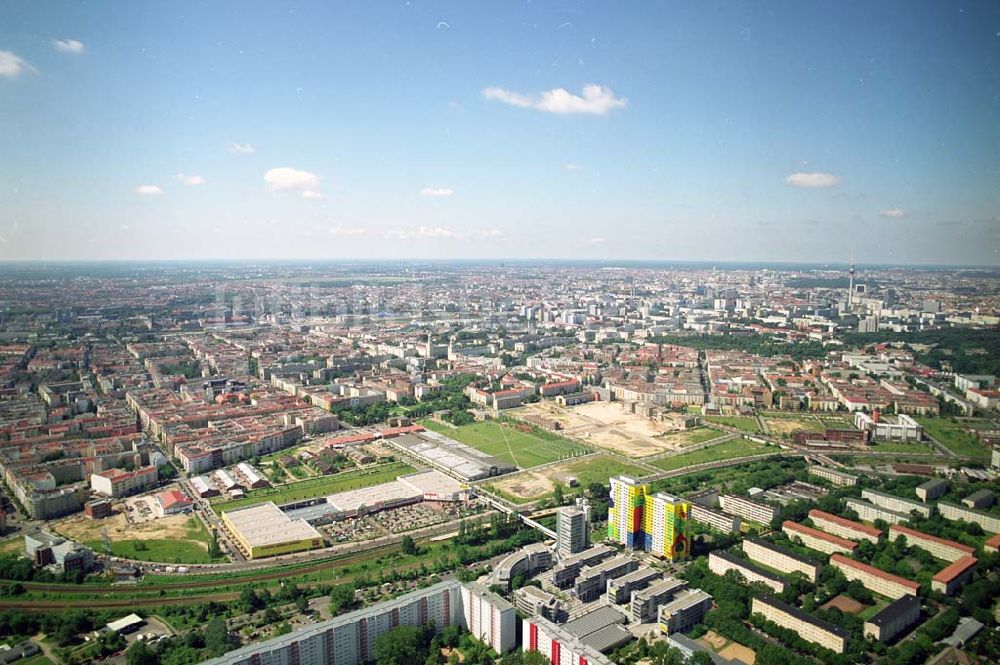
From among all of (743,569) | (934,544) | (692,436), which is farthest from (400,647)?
(692,436)

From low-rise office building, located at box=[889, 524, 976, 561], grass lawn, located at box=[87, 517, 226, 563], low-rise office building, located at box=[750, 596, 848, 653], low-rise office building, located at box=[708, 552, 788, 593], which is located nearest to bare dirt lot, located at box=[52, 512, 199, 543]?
grass lawn, located at box=[87, 517, 226, 563]

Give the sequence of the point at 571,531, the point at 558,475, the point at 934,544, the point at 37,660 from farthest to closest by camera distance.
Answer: the point at 558,475 < the point at 934,544 < the point at 571,531 < the point at 37,660

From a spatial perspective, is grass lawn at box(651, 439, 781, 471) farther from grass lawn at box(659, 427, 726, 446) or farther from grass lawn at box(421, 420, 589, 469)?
grass lawn at box(421, 420, 589, 469)

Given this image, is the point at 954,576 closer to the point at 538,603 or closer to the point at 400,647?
the point at 538,603

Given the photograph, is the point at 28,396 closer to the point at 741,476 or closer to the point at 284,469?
the point at 284,469

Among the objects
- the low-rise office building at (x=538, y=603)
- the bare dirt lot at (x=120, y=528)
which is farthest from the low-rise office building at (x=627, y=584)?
the bare dirt lot at (x=120, y=528)
